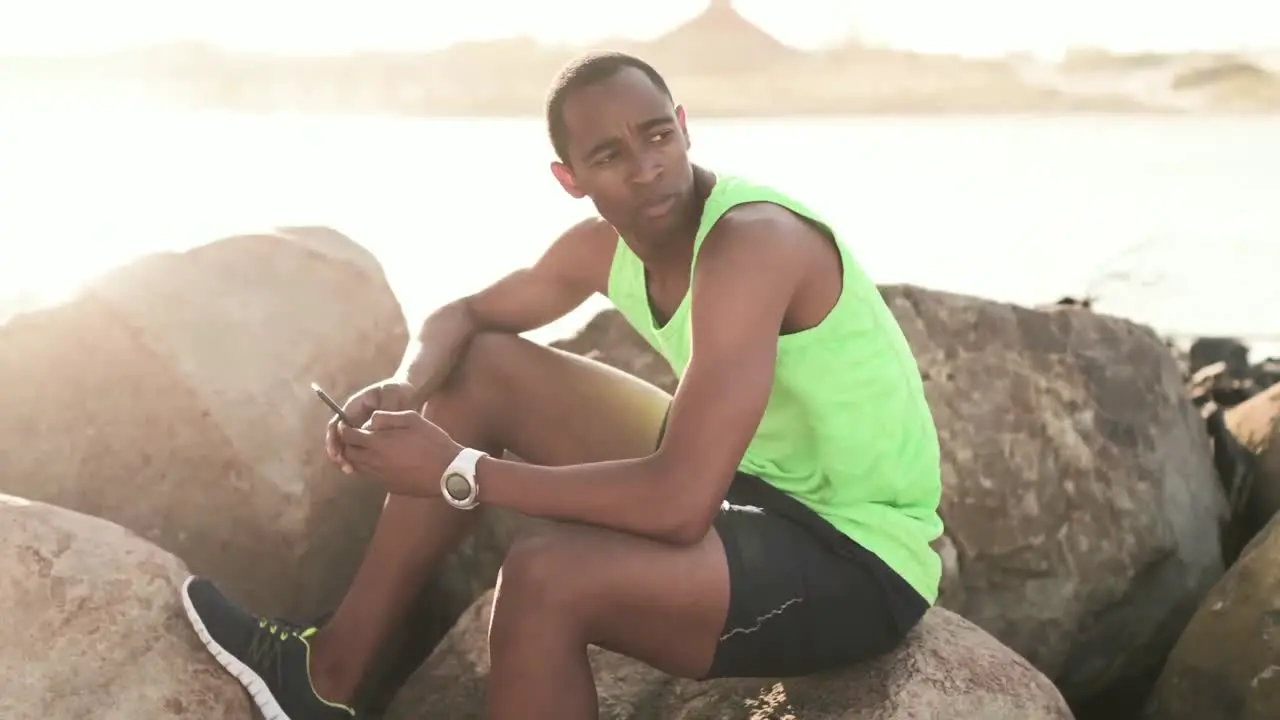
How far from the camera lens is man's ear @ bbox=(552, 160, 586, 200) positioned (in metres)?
2.38

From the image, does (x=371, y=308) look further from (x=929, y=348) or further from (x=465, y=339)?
(x=929, y=348)

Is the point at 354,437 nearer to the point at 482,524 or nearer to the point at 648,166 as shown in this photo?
the point at 648,166

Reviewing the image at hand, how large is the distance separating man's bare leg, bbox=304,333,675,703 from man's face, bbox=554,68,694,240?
55cm

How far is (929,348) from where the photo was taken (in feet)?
11.1

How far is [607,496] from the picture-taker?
207cm

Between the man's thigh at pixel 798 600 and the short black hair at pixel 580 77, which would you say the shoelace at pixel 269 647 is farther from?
the short black hair at pixel 580 77

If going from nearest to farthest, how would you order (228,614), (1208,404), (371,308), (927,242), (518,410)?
(228,614), (518,410), (371,308), (1208,404), (927,242)

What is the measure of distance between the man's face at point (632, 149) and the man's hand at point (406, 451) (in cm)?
55

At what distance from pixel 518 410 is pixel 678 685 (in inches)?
27.1

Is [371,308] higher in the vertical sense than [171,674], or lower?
higher

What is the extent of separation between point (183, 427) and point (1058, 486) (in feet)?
7.43

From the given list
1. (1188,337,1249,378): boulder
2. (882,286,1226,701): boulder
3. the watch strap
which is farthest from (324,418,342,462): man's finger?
(1188,337,1249,378): boulder

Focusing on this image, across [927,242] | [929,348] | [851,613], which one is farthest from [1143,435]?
[927,242]

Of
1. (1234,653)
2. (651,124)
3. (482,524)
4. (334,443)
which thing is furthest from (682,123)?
(1234,653)
